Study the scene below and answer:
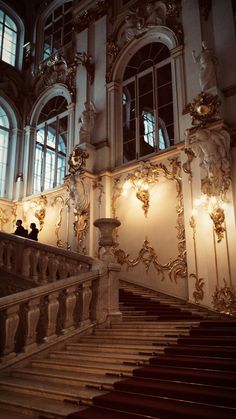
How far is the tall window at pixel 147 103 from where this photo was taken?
33.9 ft

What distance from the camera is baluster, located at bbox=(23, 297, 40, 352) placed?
4.53m

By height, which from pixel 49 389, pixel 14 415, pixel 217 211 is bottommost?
pixel 14 415

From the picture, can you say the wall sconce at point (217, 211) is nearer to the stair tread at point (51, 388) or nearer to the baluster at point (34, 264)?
the baluster at point (34, 264)

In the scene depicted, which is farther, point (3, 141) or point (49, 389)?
point (3, 141)

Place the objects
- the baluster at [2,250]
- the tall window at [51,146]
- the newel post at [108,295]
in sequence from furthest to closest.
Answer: the tall window at [51,146] → the baluster at [2,250] → the newel post at [108,295]

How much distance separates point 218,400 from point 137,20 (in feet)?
36.7

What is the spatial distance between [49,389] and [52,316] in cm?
136

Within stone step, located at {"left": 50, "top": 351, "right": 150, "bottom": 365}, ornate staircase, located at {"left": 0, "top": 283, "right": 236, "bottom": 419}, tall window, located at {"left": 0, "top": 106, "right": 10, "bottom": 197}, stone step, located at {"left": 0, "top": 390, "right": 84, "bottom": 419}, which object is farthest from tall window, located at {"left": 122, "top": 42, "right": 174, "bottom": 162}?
stone step, located at {"left": 0, "top": 390, "right": 84, "bottom": 419}

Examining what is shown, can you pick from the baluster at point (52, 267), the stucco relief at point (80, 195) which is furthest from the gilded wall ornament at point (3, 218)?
the baluster at point (52, 267)

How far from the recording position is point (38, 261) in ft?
22.8

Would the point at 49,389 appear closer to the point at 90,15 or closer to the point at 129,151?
the point at 129,151

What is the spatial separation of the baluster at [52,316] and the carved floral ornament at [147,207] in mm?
4180

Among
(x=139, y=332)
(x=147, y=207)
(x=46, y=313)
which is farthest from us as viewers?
(x=147, y=207)

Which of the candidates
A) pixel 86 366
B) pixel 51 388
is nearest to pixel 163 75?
pixel 86 366
